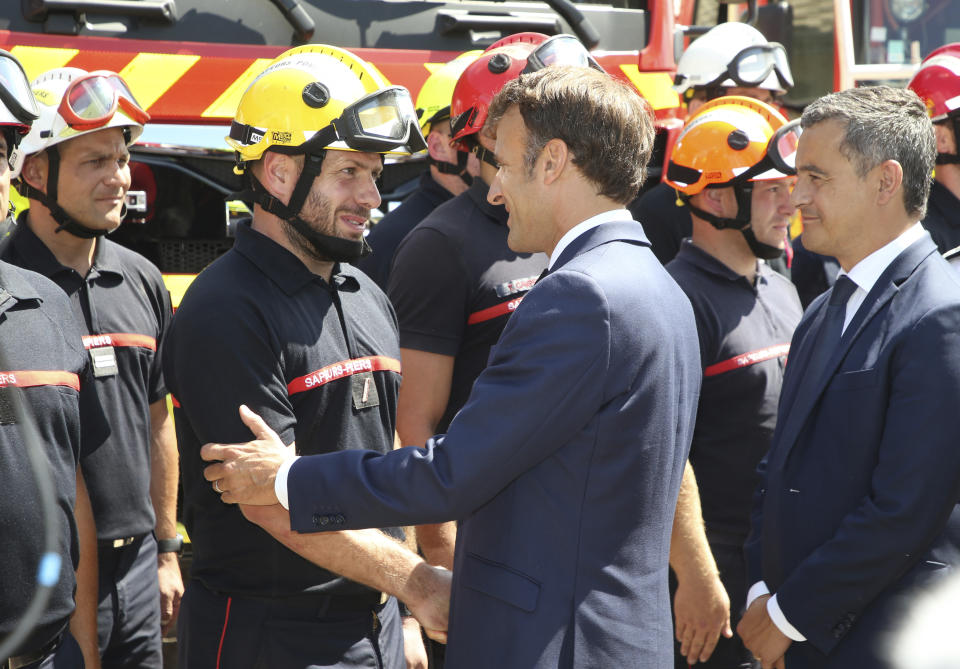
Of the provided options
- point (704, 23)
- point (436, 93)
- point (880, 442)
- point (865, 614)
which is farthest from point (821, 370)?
point (704, 23)

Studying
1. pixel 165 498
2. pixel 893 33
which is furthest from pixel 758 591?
pixel 893 33

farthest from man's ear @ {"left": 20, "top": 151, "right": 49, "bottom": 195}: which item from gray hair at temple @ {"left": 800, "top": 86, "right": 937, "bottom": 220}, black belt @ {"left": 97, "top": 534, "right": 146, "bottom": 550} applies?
gray hair at temple @ {"left": 800, "top": 86, "right": 937, "bottom": 220}

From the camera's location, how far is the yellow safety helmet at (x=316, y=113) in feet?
9.77

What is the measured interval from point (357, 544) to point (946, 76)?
338cm

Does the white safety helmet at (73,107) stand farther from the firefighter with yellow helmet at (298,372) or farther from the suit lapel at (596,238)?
the suit lapel at (596,238)

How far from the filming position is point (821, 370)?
2.93 meters

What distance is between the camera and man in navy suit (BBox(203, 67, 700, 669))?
2.20 metres

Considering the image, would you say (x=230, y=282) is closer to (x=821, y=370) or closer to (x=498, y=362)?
(x=498, y=362)

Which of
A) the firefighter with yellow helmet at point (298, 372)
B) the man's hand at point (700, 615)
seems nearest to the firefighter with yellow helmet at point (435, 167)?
the firefighter with yellow helmet at point (298, 372)

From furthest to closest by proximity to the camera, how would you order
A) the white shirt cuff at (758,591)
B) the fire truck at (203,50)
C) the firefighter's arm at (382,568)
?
the fire truck at (203,50) < the white shirt cuff at (758,591) < the firefighter's arm at (382,568)

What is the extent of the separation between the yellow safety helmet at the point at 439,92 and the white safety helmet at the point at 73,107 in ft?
4.38

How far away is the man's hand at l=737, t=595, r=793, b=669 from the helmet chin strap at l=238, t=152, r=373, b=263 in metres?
1.44

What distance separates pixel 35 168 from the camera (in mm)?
4008

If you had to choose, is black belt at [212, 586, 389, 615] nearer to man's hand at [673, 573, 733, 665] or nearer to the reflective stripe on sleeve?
man's hand at [673, 573, 733, 665]
